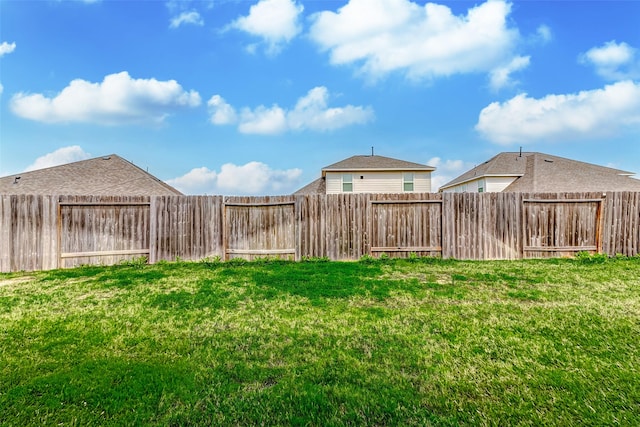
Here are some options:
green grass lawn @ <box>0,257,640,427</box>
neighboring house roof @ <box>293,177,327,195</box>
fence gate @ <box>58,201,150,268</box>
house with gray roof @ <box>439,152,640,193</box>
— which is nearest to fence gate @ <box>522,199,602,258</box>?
green grass lawn @ <box>0,257,640,427</box>

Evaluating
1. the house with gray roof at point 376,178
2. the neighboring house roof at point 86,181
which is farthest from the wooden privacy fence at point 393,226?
the house with gray roof at point 376,178

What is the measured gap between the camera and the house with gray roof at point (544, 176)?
1775 cm

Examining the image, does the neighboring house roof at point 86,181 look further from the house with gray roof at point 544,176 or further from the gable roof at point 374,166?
the house with gray roof at point 544,176

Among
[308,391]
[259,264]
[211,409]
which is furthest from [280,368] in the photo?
[259,264]

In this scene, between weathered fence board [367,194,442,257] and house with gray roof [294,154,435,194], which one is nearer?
weathered fence board [367,194,442,257]

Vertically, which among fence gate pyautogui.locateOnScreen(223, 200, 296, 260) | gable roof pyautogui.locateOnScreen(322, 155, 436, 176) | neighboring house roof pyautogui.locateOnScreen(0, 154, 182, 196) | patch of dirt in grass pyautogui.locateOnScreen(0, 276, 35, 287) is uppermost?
gable roof pyautogui.locateOnScreen(322, 155, 436, 176)

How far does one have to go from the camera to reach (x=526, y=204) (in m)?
9.12

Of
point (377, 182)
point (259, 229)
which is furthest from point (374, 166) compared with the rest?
point (259, 229)

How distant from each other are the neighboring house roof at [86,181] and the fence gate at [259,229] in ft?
24.1

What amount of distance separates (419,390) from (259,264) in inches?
251

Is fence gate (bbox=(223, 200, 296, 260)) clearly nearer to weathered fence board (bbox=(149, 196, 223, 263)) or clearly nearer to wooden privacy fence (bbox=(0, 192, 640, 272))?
wooden privacy fence (bbox=(0, 192, 640, 272))

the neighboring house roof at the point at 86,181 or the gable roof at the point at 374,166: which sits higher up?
the gable roof at the point at 374,166

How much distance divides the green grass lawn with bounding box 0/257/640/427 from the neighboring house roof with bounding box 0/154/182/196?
9019mm

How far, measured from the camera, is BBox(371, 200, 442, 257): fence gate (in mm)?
9109
